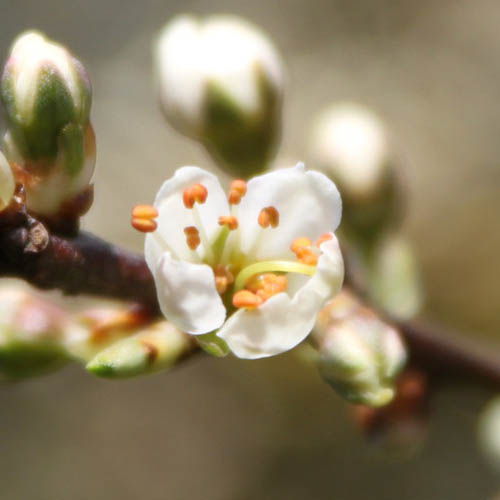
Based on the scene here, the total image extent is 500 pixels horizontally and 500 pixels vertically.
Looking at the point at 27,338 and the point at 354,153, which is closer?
the point at 27,338

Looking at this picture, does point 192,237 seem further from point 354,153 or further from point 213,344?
point 354,153

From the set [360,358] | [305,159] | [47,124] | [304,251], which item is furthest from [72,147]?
[305,159]

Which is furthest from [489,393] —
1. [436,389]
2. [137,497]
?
[137,497]

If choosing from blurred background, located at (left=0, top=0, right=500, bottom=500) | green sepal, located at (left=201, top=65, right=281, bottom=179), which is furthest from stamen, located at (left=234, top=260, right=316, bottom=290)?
blurred background, located at (left=0, top=0, right=500, bottom=500)

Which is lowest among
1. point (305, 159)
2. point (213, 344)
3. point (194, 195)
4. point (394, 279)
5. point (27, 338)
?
point (305, 159)

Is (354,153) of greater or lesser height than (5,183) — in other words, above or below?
below

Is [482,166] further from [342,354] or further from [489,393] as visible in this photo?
[342,354]

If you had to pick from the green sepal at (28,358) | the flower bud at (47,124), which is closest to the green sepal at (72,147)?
the flower bud at (47,124)
